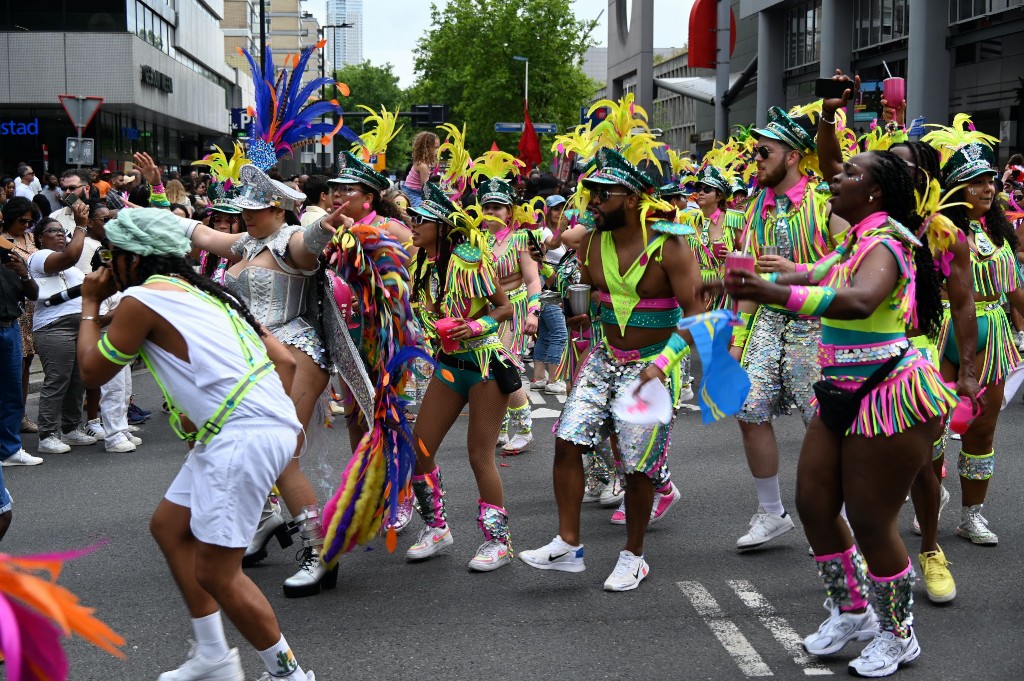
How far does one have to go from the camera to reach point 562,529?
5.39m

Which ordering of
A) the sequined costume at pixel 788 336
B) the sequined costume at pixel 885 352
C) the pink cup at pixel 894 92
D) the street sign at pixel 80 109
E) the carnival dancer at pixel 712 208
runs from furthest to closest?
the street sign at pixel 80 109
the carnival dancer at pixel 712 208
the pink cup at pixel 894 92
the sequined costume at pixel 788 336
the sequined costume at pixel 885 352

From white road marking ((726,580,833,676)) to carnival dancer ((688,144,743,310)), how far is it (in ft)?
17.1

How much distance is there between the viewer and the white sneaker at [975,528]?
19.5ft

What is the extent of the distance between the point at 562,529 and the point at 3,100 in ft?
100

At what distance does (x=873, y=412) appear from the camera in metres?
4.14

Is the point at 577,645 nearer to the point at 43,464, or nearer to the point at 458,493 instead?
the point at 458,493

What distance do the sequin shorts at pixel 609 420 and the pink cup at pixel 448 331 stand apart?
764 mm

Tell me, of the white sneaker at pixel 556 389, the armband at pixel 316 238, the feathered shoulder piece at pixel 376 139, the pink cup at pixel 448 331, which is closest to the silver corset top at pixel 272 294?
the armband at pixel 316 238

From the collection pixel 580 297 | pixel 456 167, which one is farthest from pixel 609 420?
pixel 456 167

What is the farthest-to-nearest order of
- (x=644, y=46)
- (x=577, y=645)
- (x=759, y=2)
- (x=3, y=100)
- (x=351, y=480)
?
(x=644, y=46), (x=759, y=2), (x=3, y=100), (x=351, y=480), (x=577, y=645)

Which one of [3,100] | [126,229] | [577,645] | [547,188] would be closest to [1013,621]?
[577,645]

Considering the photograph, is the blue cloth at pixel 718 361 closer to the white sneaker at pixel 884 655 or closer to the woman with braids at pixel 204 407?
the white sneaker at pixel 884 655

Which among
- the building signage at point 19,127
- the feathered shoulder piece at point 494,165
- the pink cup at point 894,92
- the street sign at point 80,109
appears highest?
the building signage at point 19,127

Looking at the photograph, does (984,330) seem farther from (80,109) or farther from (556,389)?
(80,109)
